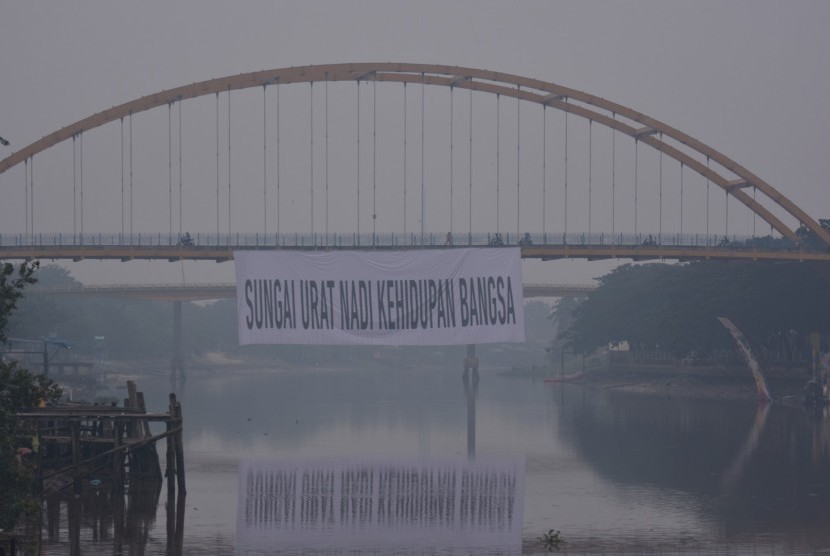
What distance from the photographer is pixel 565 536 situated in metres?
33.8

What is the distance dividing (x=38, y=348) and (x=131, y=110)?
150 feet

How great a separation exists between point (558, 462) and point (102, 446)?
17349mm

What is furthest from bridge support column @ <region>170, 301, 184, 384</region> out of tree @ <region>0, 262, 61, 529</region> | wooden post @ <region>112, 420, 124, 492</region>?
tree @ <region>0, 262, 61, 529</region>

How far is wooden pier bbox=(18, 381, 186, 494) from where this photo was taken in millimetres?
38188

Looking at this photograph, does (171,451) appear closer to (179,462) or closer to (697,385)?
(179,462)

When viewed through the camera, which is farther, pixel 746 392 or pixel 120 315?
pixel 120 315

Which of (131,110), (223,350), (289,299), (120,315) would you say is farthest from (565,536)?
(223,350)

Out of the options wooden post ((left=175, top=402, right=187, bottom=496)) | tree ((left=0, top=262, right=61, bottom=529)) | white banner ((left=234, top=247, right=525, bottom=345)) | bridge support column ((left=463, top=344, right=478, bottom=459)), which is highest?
white banner ((left=234, top=247, right=525, bottom=345))

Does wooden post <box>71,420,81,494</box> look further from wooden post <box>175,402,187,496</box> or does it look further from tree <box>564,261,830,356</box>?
tree <box>564,261,830,356</box>

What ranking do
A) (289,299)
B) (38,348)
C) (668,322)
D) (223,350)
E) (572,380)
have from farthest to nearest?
(223,350), (572,380), (38,348), (668,322), (289,299)

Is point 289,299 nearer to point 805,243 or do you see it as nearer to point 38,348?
point 805,243

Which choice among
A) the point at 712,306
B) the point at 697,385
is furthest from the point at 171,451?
the point at 697,385

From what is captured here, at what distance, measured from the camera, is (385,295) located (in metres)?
59.0

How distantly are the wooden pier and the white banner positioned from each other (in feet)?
47.7
